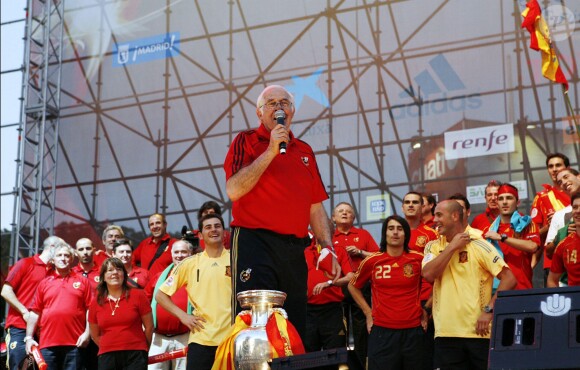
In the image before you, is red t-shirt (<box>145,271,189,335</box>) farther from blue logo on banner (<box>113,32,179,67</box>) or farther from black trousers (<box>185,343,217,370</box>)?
blue logo on banner (<box>113,32,179,67</box>)

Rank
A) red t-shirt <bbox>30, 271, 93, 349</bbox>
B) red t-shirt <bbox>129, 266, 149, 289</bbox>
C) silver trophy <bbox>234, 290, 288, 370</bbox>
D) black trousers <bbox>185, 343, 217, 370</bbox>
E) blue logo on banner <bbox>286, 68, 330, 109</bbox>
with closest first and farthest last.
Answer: silver trophy <bbox>234, 290, 288, 370</bbox> < black trousers <bbox>185, 343, 217, 370</bbox> < red t-shirt <bbox>30, 271, 93, 349</bbox> < red t-shirt <bbox>129, 266, 149, 289</bbox> < blue logo on banner <bbox>286, 68, 330, 109</bbox>

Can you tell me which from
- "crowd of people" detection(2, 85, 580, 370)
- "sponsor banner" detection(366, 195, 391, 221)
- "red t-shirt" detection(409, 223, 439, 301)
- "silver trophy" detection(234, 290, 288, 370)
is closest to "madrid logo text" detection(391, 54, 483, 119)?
"sponsor banner" detection(366, 195, 391, 221)

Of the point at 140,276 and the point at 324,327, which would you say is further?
the point at 140,276

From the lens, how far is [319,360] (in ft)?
9.80

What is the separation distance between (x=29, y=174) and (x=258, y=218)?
9.14m

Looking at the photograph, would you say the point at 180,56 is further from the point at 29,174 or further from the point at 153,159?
the point at 29,174

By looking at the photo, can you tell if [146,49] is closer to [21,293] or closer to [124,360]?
[21,293]

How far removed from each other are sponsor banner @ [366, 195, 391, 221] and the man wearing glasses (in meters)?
6.25

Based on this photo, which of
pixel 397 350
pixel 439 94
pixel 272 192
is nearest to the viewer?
pixel 272 192

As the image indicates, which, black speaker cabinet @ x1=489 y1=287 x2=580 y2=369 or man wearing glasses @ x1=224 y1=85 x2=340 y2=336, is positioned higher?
man wearing glasses @ x1=224 y1=85 x2=340 y2=336

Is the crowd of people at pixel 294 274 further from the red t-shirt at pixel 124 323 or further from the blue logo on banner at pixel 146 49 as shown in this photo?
the blue logo on banner at pixel 146 49

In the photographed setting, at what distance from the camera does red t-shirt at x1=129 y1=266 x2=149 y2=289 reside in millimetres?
7750

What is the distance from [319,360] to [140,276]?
5073mm

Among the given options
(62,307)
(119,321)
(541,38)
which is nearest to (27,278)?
(62,307)
